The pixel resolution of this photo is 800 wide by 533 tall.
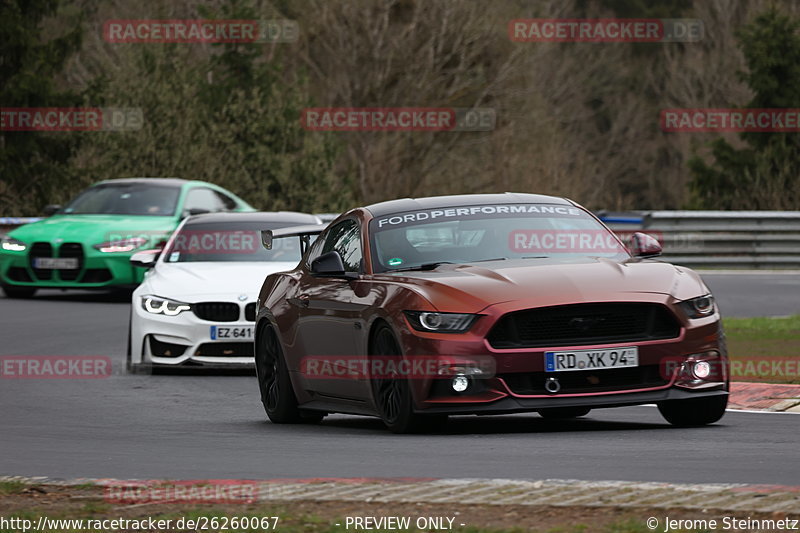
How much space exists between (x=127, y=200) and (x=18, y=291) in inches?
81.4

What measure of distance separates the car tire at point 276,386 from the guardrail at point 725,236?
63.6 feet

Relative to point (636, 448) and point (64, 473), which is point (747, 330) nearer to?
point (636, 448)

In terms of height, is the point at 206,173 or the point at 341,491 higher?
the point at 206,173

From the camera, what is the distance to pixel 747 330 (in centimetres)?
1909

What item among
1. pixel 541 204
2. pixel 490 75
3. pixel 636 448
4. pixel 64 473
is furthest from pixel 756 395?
pixel 490 75

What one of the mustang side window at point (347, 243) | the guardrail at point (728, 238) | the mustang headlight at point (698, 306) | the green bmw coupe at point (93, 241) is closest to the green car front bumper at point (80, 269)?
the green bmw coupe at point (93, 241)

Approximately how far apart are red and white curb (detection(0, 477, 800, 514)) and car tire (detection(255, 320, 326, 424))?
13.0 ft

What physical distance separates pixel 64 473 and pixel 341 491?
173cm

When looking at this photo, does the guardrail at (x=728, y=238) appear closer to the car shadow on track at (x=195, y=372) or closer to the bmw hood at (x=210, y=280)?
the bmw hood at (x=210, y=280)

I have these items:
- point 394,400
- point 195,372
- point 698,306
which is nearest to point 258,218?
point 195,372

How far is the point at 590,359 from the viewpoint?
10.1 meters

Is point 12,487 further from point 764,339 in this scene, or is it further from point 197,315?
point 764,339

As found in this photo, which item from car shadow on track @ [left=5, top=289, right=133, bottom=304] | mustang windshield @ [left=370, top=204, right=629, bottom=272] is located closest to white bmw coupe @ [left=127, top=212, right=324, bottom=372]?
mustang windshield @ [left=370, top=204, right=629, bottom=272]

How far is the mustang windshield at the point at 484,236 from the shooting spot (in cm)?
1115
